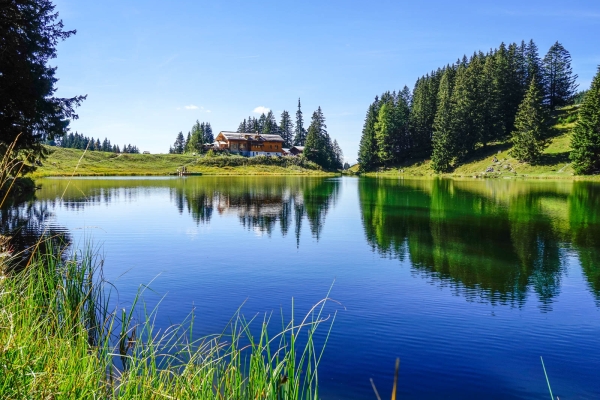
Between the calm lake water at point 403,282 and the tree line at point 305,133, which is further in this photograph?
the tree line at point 305,133

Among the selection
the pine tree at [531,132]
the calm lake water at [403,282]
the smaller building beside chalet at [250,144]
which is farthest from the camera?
the smaller building beside chalet at [250,144]

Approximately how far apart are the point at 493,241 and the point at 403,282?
798 centimetres

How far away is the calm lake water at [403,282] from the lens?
7.66 metres

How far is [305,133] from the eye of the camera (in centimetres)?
14288

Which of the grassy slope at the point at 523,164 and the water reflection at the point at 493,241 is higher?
the grassy slope at the point at 523,164

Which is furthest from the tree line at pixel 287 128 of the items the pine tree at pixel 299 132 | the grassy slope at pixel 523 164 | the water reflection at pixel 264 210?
the water reflection at pixel 264 210

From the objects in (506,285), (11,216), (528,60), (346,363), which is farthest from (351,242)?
(528,60)

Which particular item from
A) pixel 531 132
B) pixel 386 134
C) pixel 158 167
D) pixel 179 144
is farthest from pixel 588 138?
pixel 179 144

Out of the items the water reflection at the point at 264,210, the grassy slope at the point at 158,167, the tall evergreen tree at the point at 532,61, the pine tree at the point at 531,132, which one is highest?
the tall evergreen tree at the point at 532,61

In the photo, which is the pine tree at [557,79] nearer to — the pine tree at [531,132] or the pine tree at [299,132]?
the pine tree at [531,132]

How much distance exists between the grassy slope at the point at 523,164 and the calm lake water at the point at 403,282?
40.8 metres

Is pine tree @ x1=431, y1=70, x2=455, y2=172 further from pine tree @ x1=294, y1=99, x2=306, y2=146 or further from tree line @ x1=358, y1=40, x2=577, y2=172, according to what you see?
pine tree @ x1=294, y1=99, x2=306, y2=146

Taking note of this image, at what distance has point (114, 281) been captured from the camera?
504 inches

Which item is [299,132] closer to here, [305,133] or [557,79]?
[305,133]
